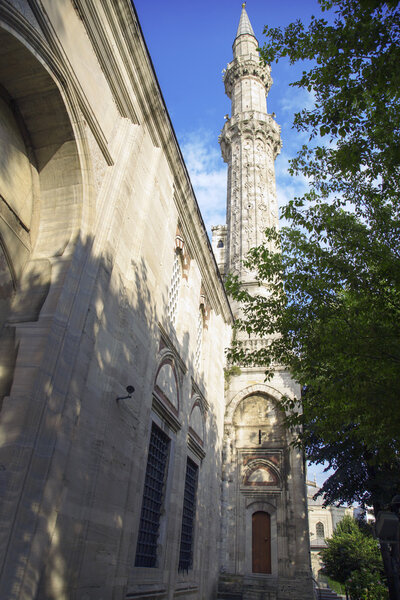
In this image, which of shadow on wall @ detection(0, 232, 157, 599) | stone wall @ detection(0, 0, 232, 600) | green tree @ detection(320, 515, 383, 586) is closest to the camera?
shadow on wall @ detection(0, 232, 157, 599)

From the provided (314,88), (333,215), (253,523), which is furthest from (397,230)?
(253,523)

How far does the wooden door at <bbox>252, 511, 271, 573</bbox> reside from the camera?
14.3 m

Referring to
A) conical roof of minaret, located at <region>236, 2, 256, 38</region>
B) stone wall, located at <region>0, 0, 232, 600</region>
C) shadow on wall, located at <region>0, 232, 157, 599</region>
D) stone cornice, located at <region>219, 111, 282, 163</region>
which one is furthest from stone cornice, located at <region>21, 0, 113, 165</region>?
conical roof of minaret, located at <region>236, 2, 256, 38</region>

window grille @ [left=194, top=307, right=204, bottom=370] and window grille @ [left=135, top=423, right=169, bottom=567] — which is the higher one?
window grille @ [left=194, top=307, right=204, bottom=370]

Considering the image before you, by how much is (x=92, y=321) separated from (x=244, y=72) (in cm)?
3242

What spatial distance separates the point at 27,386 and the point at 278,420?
13359 millimetres

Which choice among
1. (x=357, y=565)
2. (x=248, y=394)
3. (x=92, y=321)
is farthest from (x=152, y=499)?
(x=357, y=565)

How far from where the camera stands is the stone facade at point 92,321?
474 cm

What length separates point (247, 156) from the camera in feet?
91.6

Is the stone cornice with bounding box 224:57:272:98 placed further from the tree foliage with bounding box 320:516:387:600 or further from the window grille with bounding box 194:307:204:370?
the tree foliage with bounding box 320:516:387:600

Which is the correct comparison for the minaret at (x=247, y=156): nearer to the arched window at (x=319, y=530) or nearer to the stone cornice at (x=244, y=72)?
the stone cornice at (x=244, y=72)

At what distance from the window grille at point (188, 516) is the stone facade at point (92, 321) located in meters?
0.05

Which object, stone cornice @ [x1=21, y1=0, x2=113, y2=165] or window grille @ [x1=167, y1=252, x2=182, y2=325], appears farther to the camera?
window grille @ [x1=167, y1=252, x2=182, y2=325]

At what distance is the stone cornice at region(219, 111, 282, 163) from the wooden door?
74.9 feet
